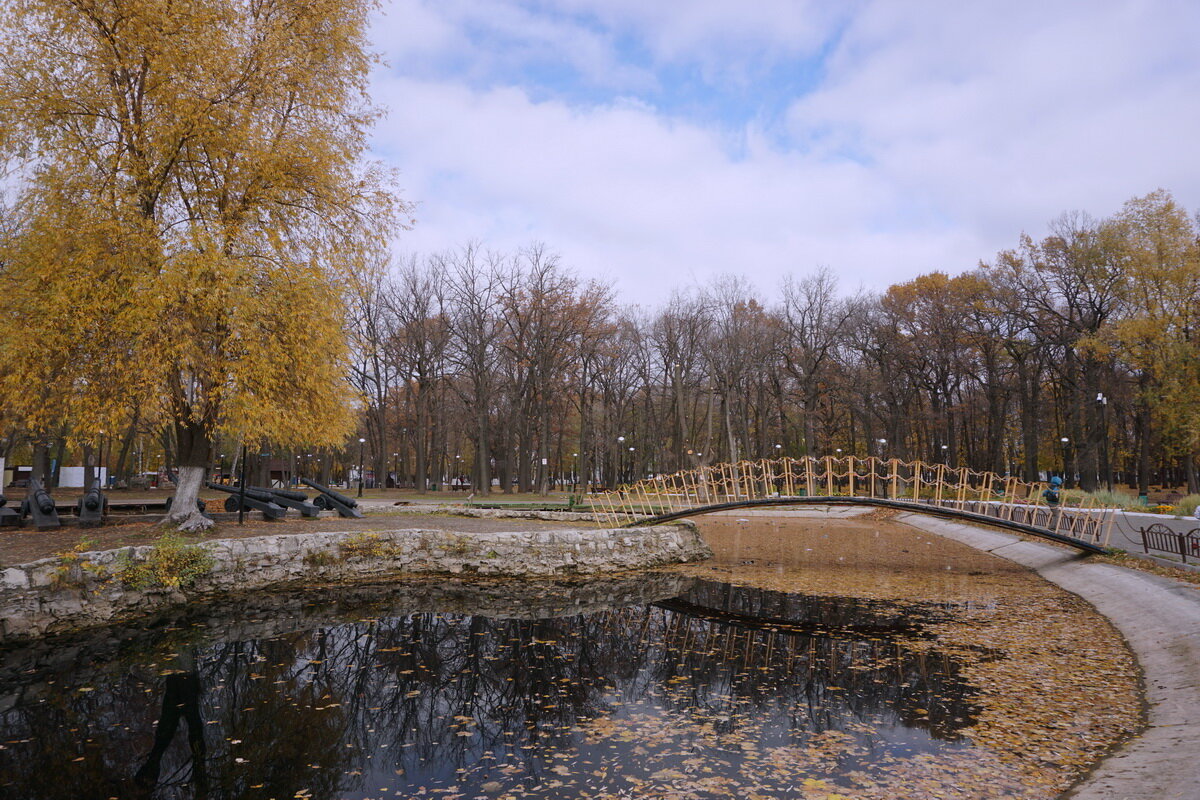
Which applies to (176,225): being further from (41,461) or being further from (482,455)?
(482,455)

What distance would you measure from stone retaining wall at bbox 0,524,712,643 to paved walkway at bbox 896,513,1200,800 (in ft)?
26.4

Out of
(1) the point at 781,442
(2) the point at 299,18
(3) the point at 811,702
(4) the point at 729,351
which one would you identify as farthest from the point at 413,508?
(1) the point at 781,442

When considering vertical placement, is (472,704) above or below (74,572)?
below

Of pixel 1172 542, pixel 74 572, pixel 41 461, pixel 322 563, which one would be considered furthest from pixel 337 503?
pixel 1172 542

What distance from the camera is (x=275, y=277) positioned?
1321cm

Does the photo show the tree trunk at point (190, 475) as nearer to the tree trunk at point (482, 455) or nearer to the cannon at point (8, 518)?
the cannon at point (8, 518)

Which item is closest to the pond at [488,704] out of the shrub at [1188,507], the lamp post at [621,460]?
the shrub at [1188,507]

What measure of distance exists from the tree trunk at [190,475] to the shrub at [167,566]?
1.91 metres

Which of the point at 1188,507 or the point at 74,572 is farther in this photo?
the point at 1188,507

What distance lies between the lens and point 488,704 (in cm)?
667

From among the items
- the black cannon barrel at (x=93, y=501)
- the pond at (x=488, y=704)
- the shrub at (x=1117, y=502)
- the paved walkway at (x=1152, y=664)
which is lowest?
the pond at (x=488, y=704)

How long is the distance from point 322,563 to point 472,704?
7499 mm

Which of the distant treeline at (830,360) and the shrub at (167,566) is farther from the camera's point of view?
the distant treeline at (830,360)

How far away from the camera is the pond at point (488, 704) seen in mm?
5008
